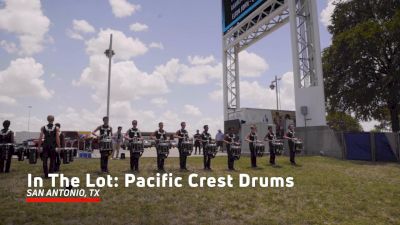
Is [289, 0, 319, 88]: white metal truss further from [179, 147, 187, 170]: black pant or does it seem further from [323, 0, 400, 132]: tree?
[179, 147, 187, 170]: black pant

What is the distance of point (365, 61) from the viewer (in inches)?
1015

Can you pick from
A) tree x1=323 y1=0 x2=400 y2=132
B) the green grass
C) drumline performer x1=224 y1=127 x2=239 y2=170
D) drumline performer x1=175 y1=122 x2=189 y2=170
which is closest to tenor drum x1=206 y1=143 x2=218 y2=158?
drumline performer x1=224 y1=127 x2=239 y2=170

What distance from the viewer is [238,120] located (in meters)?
31.4

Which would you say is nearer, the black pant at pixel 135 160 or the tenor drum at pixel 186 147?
the black pant at pixel 135 160

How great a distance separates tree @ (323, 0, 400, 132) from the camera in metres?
24.4

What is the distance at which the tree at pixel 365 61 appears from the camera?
80.1 feet

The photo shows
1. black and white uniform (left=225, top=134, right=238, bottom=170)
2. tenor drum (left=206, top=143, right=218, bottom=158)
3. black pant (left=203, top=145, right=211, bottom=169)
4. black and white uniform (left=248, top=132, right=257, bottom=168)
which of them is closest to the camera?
tenor drum (left=206, top=143, right=218, bottom=158)

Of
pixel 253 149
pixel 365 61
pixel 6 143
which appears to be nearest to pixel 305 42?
pixel 365 61

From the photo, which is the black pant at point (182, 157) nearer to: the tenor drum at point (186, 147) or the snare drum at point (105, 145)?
the tenor drum at point (186, 147)

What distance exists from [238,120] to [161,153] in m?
20.2

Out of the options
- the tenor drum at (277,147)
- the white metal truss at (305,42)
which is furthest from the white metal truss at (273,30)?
the tenor drum at (277,147)

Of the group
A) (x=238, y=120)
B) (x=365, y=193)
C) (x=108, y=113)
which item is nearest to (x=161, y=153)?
(x=365, y=193)

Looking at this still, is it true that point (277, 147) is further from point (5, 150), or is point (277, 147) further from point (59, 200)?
point (5, 150)

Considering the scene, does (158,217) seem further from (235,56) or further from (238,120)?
(235,56)
